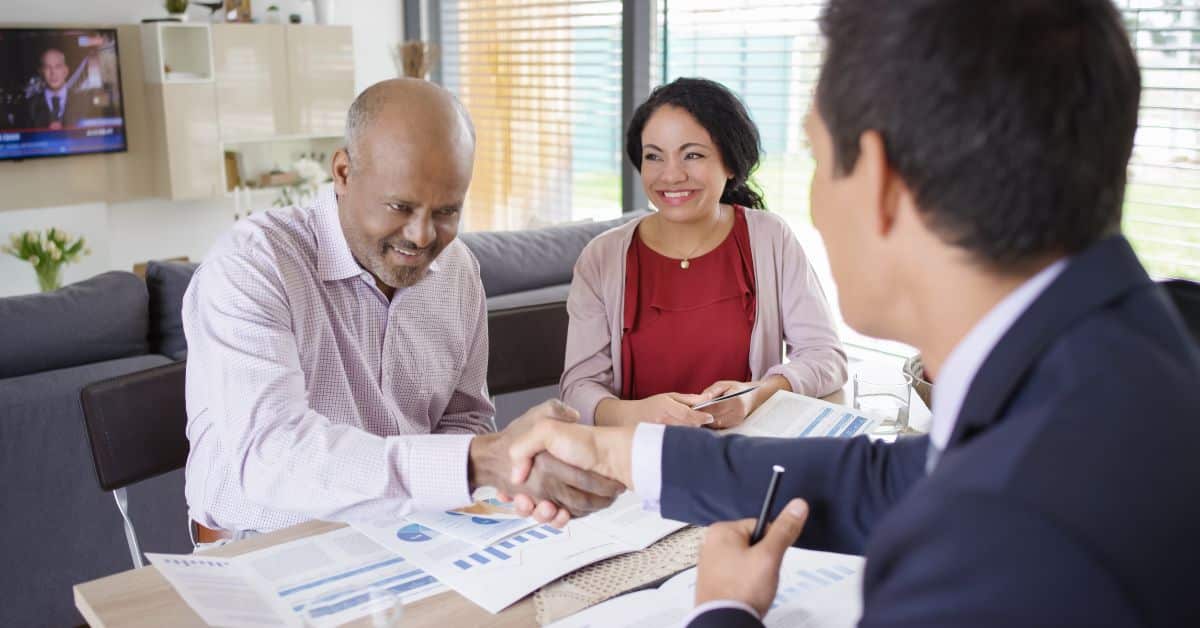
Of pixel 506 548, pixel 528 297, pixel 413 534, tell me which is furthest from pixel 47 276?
pixel 506 548

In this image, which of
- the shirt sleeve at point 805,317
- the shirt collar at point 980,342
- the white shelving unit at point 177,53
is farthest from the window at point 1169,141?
the white shelving unit at point 177,53

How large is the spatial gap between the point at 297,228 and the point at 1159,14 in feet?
9.42

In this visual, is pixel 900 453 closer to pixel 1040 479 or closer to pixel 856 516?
pixel 856 516

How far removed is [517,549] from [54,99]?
5162 mm

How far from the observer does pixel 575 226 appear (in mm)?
3654

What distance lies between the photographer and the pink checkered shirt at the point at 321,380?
139cm

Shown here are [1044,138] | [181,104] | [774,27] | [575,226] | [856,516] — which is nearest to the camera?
[1044,138]

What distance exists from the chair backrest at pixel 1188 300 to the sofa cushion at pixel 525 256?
2098mm

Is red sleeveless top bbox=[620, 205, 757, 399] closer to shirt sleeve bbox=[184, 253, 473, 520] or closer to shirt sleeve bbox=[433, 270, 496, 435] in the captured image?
shirt sleeve bbox=[433, 270, 496, 435]

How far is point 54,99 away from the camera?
5.40 m

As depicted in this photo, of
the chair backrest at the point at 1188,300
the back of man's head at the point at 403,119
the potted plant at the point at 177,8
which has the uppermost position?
the potted plant at the point at 177,8

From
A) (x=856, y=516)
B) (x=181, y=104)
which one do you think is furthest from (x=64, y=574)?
(x=181, y=104)

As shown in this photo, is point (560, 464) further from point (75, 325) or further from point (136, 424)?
point (75, 325)

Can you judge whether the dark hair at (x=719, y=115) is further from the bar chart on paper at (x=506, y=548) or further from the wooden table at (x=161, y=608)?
the wooden table at (x=161, y=608)
